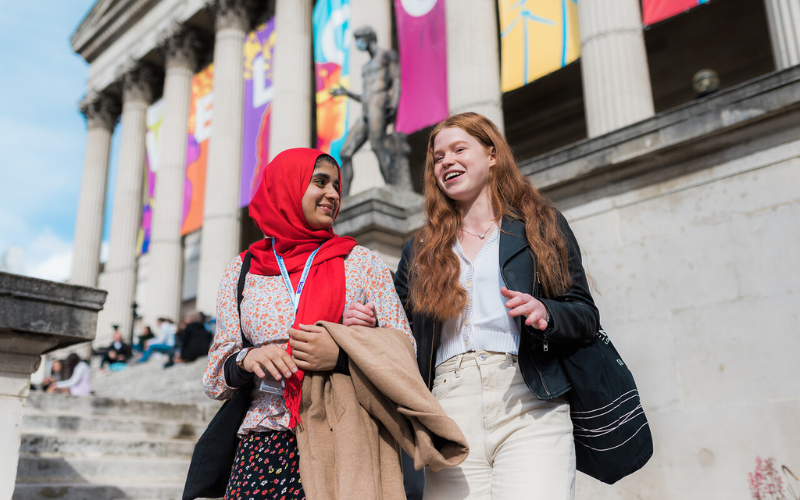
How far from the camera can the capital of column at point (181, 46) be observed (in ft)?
82.9

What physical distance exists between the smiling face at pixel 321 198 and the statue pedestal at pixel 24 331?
6.24 ft

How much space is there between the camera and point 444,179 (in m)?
2.48

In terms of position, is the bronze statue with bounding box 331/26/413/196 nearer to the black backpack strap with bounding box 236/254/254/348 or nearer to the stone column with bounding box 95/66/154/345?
the black backpack strap with bounding box 236/254/254/348

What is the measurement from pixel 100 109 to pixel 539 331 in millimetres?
31592

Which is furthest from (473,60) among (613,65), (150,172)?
(150,172)

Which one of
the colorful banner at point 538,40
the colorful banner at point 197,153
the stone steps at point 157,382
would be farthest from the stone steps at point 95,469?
the colorful banner at point 197,153

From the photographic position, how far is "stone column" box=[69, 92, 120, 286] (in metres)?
28.0

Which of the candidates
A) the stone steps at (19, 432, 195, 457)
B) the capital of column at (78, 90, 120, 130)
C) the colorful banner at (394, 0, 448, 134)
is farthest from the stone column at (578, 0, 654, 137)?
the capital of column at (78, 90, 120, 130)

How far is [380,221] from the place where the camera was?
6.45 metres

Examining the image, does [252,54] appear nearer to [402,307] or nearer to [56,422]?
[56,422]

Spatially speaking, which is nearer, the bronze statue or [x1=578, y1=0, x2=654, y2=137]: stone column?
the bronze statue

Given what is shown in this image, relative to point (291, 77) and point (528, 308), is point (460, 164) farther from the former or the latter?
point (291, 77)

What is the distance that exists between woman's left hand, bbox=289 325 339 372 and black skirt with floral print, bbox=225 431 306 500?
27 centimetres

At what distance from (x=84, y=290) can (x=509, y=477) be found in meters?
2.73
